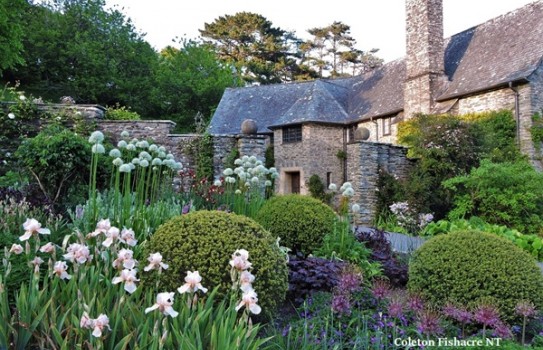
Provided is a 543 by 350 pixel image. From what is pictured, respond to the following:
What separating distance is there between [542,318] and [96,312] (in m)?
3.45

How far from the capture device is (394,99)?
60.9 feet

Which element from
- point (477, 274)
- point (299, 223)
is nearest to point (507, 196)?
point (299, 223)

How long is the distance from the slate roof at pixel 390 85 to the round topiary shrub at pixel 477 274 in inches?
502

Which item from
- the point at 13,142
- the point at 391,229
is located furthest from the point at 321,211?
the point at 13,142

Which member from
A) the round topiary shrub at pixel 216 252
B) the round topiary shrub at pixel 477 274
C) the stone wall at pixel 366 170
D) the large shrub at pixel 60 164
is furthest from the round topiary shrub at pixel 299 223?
the stone wall at pixel 366 170

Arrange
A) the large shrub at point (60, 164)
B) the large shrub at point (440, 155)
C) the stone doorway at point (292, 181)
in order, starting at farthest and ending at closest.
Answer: the stone doorway at point (292, 181)
the large shrub at point (440, 155)
the large shrub at point (60, 164)

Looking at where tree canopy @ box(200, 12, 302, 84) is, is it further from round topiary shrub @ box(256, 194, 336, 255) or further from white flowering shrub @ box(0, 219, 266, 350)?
white flowering shrub @ box(0, 219, 266, 350)

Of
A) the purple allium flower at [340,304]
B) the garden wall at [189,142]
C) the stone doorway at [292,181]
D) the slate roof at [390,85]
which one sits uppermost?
the slate roof at [390,85]

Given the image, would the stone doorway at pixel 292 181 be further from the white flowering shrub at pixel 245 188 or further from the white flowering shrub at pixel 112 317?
the white flowering shrub at pixel 112 317

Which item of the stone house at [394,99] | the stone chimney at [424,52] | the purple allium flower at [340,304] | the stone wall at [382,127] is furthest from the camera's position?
the stone wall at [382,127]

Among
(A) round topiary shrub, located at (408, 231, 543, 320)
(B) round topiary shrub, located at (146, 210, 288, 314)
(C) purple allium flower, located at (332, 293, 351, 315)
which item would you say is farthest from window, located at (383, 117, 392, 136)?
(C) purple allium flower, located at (332, 293, 351, 315)

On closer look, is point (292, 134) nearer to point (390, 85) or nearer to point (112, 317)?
point (390, 85)

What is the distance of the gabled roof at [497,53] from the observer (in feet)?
48.3

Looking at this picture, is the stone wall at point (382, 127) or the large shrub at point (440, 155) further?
the stone wall at point (382, 127)
